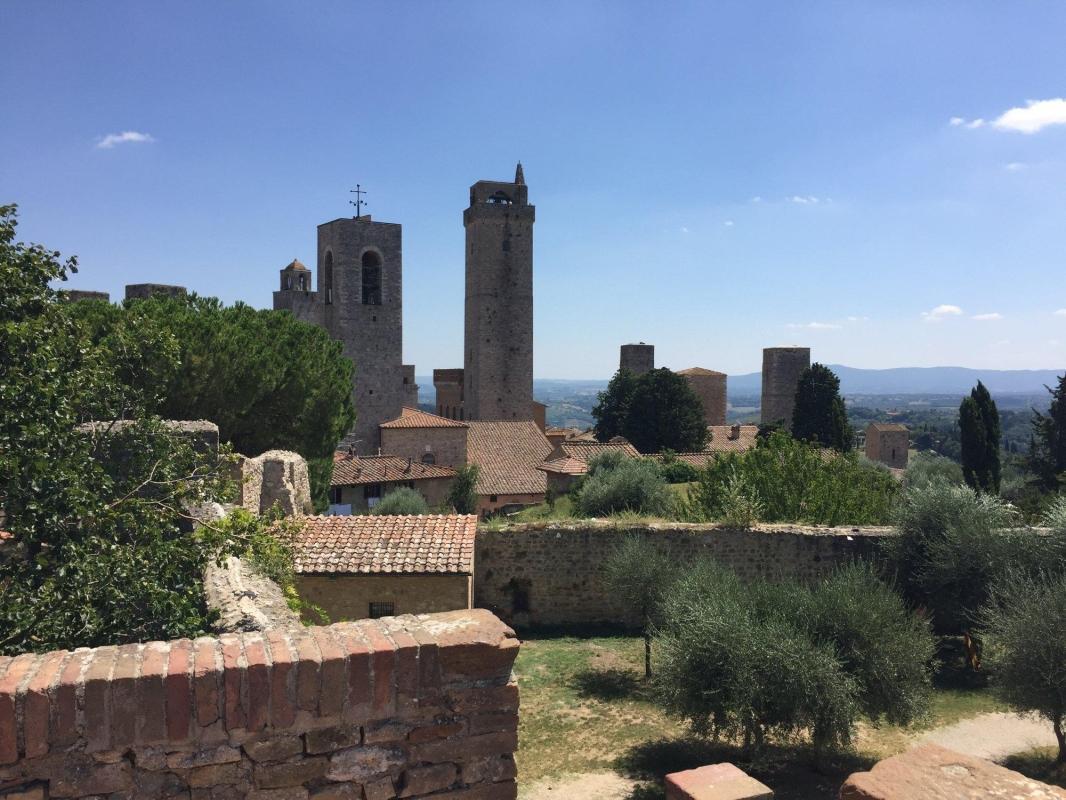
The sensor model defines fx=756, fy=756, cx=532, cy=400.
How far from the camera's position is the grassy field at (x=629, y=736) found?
943cm

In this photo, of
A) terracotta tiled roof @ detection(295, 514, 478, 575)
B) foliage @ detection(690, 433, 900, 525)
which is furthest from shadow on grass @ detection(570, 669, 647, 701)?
foliage @ detection(690, 433, 900, 525)

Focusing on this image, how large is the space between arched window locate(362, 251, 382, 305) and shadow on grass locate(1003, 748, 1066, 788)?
37245 millimetres

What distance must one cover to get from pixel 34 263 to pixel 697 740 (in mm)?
9970

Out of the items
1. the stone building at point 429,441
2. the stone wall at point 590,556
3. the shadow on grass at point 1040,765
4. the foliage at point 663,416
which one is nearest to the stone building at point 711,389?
the foliage at point 663,416

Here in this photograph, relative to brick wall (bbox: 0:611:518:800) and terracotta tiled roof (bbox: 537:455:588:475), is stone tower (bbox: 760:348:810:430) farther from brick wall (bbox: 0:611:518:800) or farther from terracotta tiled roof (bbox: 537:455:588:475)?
brick wall (bbox: 0:611:518:800)

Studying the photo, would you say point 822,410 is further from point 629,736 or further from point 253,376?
point 629,736

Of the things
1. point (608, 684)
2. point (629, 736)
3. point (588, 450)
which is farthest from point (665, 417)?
point (629, 736)

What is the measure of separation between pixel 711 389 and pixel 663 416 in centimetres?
1855

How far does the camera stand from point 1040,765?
984 cm

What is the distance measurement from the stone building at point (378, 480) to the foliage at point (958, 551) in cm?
1831

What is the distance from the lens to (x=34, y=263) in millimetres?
7691

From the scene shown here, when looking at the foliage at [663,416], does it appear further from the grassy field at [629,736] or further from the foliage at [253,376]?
the grassy field at [629,736]

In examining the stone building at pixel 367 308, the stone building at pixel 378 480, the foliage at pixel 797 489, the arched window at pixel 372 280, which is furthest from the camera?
the arched window at pixel 372 280

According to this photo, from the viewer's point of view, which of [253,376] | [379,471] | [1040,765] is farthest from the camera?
[379,471]
